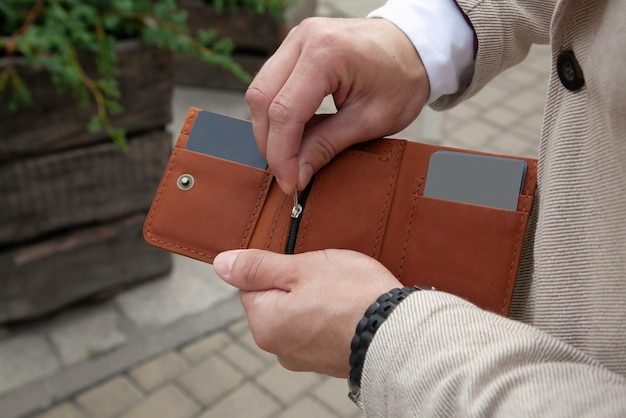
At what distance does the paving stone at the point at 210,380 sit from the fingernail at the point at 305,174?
1.44 meters

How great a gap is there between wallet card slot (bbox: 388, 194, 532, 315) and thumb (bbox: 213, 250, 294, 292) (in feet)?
0.65

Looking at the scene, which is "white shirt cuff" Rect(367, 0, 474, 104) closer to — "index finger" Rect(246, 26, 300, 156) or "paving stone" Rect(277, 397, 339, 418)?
"index finger" Rect(246, 26, 300, 156)

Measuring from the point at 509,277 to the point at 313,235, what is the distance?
0.32 meters

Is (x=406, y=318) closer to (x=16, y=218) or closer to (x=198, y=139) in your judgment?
(x=198, y=139)

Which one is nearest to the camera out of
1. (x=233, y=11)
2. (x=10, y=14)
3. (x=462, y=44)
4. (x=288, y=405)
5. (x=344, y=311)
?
(x=344, y=311)

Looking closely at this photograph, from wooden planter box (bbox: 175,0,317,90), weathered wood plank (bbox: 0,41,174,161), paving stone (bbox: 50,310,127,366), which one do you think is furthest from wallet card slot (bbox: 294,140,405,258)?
wooden planter box (bbox: 175,0,317,90)

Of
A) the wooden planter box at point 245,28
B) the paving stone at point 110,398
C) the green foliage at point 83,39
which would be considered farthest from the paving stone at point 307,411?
the wooden planter box at point 245,28

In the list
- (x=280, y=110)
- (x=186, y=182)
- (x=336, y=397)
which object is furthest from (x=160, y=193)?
(x=336, y=397)

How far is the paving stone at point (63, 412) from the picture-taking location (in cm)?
224

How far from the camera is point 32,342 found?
247 centimetres

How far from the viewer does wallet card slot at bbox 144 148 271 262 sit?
44.9 inches

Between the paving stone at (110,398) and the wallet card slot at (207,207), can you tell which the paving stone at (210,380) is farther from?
the wallet card slot at (207,207)

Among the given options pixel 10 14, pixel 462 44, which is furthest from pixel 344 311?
pixel 10 14

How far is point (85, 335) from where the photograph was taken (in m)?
2.52
